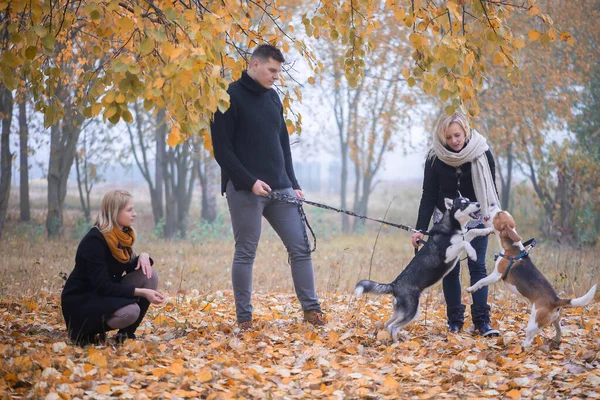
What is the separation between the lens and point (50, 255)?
9.75 m

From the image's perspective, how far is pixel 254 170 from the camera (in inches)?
185

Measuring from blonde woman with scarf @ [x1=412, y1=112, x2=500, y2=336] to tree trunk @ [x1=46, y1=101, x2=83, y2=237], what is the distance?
958 cm

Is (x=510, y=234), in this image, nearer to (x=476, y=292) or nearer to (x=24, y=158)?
(x=476, y=292)

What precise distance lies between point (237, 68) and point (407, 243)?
9.07 m

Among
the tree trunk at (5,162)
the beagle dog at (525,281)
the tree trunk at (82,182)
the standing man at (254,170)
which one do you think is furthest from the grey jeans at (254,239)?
the tree trunk at (82,182)

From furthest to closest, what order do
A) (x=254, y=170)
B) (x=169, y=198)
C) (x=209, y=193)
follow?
(x=209, y=193), (x=169, y=198), (x=254, y=170)

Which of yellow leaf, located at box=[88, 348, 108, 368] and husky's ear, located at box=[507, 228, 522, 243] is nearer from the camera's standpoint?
yellow leaf, located at box=[88, 348, 108, 368]

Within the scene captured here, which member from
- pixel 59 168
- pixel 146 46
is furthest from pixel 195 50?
pixel 59 168

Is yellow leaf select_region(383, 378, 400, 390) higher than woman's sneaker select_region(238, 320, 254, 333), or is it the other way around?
woman's sneaker select_region(238, 320, 254, 333)

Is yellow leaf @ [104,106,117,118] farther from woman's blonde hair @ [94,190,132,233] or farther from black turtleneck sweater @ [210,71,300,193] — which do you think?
black turtleneck sweater @ [210,71,300,193]

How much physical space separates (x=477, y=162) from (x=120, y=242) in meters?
2.81

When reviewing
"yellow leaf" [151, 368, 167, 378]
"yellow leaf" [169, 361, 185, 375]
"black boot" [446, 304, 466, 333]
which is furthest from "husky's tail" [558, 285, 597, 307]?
"yellow leaf" [151, 368, 167, 378]

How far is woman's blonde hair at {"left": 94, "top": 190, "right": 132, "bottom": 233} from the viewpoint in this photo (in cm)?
418

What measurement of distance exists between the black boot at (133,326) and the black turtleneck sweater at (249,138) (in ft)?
3.67
